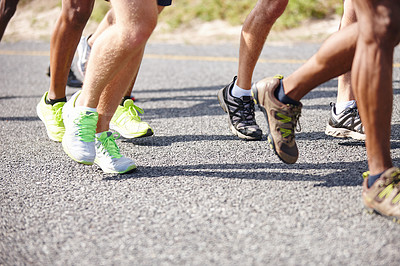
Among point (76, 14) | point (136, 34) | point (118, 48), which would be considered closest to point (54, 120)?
point (76, 14)

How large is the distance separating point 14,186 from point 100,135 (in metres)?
0.53

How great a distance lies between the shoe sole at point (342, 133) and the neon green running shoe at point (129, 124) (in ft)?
3.95

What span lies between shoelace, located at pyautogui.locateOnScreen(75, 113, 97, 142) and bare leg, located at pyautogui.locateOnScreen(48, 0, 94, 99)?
2.92 feet

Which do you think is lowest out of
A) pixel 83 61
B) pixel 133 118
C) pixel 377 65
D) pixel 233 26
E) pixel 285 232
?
pixel 233 26

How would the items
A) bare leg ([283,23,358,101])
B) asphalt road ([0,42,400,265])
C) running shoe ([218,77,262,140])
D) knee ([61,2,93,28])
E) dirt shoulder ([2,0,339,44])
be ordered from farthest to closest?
1. dirt shoulder ([2,0,339,44])
2. running shoe ([218,77,262,140])
3. knee ([61,2,93,28])
4. bare leg ([283,23,358,101])
5. asphalt road ([0,42,400,265])

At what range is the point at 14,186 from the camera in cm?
272

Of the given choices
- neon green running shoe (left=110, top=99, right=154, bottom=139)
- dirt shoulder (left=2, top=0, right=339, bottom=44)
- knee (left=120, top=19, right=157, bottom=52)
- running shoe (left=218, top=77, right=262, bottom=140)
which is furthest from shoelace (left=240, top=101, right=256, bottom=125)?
dirt shoulder (left=2, top=0, right=339, bottom=44)

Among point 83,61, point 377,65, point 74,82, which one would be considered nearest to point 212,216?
point 377,65

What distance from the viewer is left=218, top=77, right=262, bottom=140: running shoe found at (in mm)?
3379

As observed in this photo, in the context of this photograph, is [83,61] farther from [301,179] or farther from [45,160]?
[301,179]

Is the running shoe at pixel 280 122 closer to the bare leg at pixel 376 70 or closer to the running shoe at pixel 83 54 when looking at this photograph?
the bare leg at pixel 376 70

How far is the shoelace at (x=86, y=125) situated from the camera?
2.68 meters

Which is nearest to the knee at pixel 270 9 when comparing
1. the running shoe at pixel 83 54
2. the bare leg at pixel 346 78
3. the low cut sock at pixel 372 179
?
the bare leg at pixel 346 78

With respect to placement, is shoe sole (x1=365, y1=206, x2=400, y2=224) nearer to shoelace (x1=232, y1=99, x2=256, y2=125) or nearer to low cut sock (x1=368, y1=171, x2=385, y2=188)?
low cut sock (x1=368, y1=171, x2=385, y2=188)
